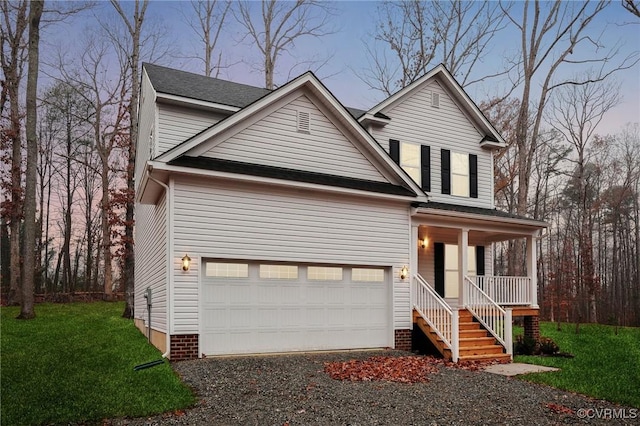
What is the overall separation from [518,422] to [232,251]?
21.7ft

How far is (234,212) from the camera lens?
11344 millimetres

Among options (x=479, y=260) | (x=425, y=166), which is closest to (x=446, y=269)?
(x=479, y=260)

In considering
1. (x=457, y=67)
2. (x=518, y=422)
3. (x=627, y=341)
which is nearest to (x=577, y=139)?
(x=457, y=67)

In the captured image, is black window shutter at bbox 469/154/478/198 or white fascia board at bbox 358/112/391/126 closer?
white fascia board at bbox 358/112/391/126

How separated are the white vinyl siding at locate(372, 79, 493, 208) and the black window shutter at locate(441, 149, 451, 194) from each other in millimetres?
144

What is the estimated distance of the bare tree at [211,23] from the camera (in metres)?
30.0

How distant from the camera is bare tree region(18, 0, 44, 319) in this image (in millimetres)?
18094

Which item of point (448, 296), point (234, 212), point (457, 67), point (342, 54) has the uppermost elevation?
point (342, 54)

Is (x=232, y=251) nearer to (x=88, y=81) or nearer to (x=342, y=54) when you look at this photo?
(x=342, y=54)

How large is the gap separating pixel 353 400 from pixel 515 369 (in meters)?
4.98

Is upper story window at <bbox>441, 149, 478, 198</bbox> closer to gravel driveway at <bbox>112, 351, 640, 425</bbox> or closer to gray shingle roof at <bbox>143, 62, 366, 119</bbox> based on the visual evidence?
gray shingle roof at <bbox>143, 62, 366, 119</bbox>

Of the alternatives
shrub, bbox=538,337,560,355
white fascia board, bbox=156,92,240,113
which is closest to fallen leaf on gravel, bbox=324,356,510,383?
shrub, bbox=538,337,560,355

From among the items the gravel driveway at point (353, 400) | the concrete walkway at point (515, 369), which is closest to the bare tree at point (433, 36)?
the concrete walkway at point (515, 369)

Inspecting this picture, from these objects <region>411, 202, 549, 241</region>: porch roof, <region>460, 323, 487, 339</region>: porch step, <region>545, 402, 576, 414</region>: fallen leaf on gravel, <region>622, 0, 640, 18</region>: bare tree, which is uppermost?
<region>622, 0, 640, 18</region>: bare tree
